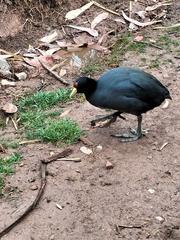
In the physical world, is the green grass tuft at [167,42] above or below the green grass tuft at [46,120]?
above

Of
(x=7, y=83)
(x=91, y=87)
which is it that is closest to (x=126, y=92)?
(x=91, y=87)

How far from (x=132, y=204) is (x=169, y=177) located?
566 mm

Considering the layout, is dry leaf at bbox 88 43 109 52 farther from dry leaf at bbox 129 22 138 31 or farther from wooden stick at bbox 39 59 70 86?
wooden stick at bbox 39 59 70 86

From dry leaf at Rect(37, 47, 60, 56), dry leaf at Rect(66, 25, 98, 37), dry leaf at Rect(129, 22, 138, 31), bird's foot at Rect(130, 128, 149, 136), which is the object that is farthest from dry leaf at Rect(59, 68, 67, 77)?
bird's foot at Rect(130, 128, 149, 136)

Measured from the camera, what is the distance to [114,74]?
630 centimetres

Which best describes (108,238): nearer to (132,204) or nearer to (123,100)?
(132,204)

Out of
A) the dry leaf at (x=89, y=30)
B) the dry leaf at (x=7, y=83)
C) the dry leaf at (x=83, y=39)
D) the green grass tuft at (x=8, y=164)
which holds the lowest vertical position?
the dry leaf at (x=7, y=83)

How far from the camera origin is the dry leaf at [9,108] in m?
6.82

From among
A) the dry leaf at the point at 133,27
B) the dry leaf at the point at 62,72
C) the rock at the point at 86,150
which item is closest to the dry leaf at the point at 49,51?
the dry leaf at the point at 62,72

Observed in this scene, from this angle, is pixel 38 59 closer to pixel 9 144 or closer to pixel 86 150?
pixel 9 144

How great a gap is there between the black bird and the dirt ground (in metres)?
0.33

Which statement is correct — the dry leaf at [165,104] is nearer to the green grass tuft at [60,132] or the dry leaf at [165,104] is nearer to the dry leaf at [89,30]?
the green grass tuft at [60,132]

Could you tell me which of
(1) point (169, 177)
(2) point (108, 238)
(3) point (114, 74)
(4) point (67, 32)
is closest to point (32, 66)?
(4) point (67, 32)

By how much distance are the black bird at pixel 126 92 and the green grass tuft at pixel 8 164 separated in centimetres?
98
